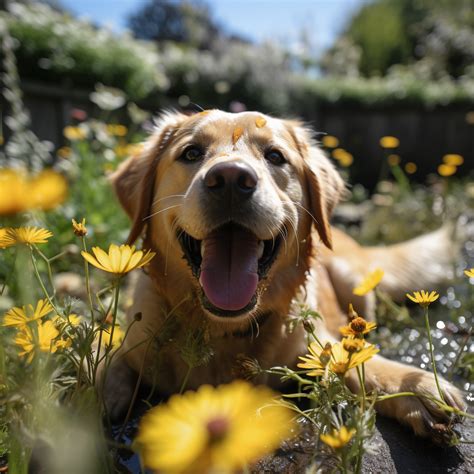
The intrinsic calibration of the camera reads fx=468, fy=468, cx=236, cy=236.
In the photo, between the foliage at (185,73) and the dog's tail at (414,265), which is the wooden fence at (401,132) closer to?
the foliage at (185,73)

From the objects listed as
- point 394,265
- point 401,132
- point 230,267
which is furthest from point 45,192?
point 401,132

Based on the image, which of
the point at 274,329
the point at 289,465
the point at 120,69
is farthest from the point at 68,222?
the point at 120,69

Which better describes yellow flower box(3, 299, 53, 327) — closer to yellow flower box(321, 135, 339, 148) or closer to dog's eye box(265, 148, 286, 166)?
dog's eye box(265, 148, 286, 166)

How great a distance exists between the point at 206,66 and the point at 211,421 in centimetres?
771

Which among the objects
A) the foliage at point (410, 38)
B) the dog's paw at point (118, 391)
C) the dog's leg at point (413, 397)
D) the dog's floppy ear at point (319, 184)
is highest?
the foliage at point (410, 38)

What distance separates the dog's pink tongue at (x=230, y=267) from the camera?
1.68 metres

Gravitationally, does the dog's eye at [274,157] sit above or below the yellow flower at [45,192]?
above

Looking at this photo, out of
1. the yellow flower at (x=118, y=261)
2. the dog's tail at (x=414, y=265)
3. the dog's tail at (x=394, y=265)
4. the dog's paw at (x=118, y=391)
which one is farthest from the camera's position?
the dog's tail at (x=414, y=265)

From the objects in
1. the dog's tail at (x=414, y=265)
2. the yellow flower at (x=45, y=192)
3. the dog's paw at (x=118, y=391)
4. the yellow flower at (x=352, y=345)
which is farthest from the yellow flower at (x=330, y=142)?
the yellow flower at (x=45, y=192)

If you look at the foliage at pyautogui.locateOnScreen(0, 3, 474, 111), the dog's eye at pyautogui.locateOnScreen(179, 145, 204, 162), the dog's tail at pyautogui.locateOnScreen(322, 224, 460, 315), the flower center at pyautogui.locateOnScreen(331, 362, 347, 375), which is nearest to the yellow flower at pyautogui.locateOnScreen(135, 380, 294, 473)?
the flower center at pyautogui.locateOnScreen(331, 362, 347, 375)

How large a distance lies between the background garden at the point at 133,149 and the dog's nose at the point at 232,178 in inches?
20.8

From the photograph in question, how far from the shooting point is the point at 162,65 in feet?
24.4

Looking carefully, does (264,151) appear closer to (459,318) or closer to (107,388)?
(107,388)

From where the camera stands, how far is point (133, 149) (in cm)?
300
